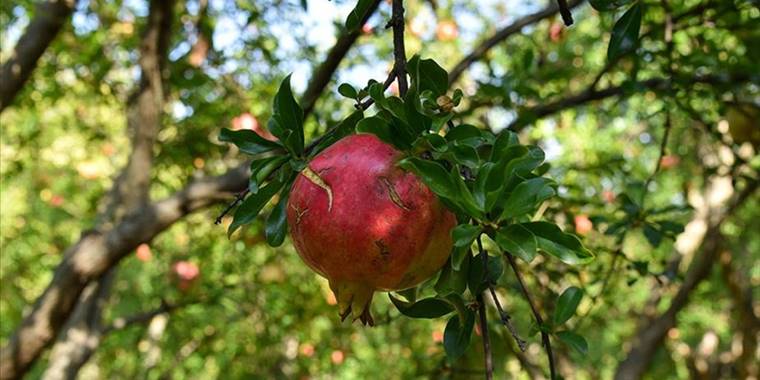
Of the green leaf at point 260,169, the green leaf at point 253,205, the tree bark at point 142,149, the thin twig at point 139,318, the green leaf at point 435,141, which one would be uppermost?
the green leaf at point 435,141

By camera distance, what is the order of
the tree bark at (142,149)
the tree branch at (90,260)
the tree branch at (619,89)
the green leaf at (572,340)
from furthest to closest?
the tree bark at (142,149)
the tree branch at (90,260)
the tree branch at (619,89)
the green leaf at (572,340)

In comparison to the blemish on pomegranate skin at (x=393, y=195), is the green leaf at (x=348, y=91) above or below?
below

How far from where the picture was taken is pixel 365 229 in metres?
0.67

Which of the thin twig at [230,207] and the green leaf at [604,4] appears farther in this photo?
the green leaf at [604,4]

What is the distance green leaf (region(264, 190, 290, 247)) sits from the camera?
32.8 inches

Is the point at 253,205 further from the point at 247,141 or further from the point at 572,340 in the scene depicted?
the point at 572,340

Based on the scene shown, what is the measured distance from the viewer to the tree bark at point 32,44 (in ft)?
8.48

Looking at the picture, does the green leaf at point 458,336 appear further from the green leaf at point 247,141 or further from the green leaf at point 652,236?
the green leaf at point 652,236

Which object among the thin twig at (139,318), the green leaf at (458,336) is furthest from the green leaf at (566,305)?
the thin twig at (139,318)

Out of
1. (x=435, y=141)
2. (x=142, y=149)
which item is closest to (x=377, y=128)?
(x=435, y=141)

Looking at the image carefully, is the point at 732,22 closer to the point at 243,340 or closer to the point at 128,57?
the point at 128,57

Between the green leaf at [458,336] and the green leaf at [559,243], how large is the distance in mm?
118

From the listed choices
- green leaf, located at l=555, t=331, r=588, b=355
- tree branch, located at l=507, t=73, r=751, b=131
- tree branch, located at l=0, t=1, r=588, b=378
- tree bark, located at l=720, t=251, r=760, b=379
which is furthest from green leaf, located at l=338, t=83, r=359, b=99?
tree bark, located at l=720, t=251, r=760, b=379

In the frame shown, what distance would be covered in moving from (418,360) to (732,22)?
157 cm
